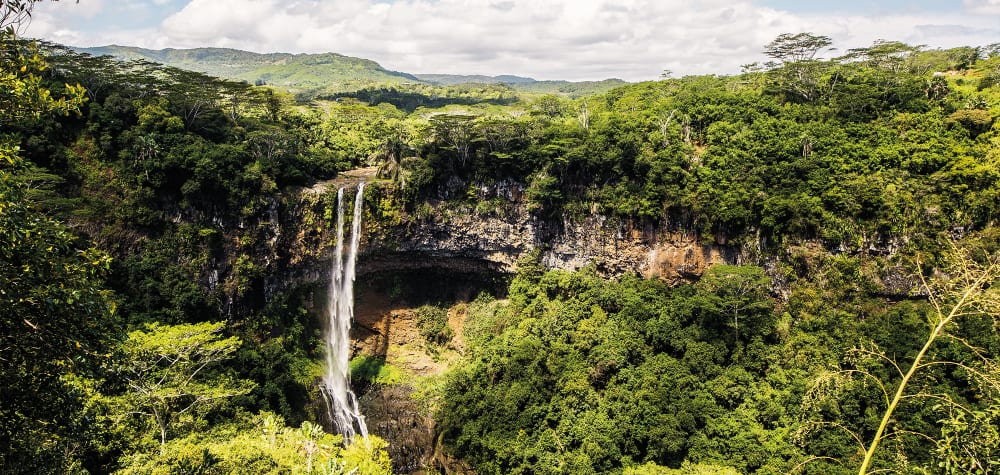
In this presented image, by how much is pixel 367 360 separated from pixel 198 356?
12055 mm

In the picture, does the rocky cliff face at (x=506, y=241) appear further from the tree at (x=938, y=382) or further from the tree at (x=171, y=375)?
the tree at (x=171, y=375)

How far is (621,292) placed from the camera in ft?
79.6

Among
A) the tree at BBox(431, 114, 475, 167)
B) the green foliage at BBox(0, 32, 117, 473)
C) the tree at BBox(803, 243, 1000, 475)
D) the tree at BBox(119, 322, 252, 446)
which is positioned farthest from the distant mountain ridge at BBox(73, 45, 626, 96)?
the green foliage at BBox(0, 32, 117, 473)

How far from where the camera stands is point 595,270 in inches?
1054

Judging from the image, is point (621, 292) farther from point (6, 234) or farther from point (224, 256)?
point (6, 234)

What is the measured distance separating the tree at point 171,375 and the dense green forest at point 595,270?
134 mm

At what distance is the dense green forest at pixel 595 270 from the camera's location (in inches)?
634

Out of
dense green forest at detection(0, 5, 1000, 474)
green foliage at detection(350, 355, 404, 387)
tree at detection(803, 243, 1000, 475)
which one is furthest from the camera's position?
green foliage at detection(350, 355, 404, 387)

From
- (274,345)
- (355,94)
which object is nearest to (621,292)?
(274,345)

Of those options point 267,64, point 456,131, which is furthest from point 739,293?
point 267,64

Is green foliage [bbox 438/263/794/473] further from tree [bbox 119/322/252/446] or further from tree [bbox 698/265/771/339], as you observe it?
tree [bbox 119/322/252/446]

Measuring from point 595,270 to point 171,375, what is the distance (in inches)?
760

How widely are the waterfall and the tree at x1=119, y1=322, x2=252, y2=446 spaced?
7.75 metres

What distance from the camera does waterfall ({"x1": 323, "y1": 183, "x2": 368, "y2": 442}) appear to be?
25203mm
